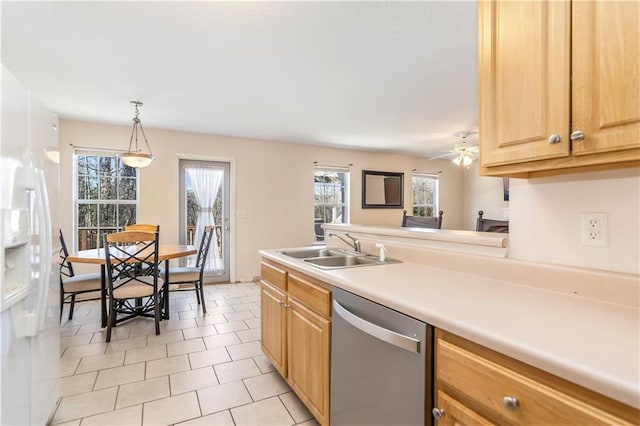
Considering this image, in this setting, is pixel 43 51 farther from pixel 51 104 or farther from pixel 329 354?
pixel 329 354

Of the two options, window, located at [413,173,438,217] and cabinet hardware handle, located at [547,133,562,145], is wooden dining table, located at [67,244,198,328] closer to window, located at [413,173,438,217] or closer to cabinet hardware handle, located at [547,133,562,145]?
cabinet hardware handle, located at [547,133,562,145]

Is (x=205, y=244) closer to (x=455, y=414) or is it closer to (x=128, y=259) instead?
(x=128, y=259)

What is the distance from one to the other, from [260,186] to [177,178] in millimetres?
1265

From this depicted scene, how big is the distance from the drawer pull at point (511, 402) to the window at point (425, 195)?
6.24 meters

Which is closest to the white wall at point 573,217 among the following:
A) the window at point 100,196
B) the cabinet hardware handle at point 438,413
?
the cabinet hardware handle at point 438,413

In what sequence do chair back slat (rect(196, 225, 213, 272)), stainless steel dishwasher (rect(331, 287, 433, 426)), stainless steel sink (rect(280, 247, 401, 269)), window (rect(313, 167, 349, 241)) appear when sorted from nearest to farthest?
stainless steel dishwasher (rect(331, 287, 433, 426)), stainless steel sink (rect(280, 247, 401, 269)), chair back slat (rect(196, 225, 213, 272)), window (rect(313, 167, 349, 241))

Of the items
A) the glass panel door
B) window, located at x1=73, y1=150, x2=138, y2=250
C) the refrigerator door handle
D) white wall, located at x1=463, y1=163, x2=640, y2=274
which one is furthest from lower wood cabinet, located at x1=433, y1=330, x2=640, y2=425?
window, located at x1=73, y1=150, x2=138, y2=250

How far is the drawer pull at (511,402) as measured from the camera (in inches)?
30.6

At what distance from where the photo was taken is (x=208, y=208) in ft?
16.4

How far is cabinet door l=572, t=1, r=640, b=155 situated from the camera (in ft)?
2.71

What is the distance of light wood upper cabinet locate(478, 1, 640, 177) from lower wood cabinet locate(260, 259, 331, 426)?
3.31 ft

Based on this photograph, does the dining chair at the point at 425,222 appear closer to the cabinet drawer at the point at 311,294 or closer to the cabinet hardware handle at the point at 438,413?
the cabinet drawer at the point at 311,294

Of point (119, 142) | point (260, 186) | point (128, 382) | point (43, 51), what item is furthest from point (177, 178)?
point (128, 382)

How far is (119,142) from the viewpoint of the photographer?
14.3ft
